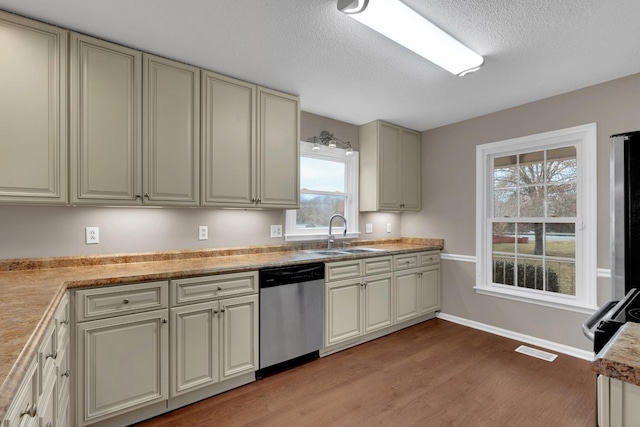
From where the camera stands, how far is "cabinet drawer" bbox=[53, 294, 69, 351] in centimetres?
143

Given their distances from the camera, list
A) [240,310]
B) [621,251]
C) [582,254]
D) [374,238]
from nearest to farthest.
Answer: [621,251]
[240,310]
[582,254]
[374,238]

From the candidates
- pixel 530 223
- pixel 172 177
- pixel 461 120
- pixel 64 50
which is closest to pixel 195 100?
pixel 172 177

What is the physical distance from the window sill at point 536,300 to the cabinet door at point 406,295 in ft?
2.29

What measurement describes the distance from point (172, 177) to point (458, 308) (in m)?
3.41

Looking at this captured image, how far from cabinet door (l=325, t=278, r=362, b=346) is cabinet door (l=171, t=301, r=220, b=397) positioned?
3.31ft

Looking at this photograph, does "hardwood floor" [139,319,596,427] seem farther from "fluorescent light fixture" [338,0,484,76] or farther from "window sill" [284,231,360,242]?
"fluorescent light fixture" [338,0,484,76]

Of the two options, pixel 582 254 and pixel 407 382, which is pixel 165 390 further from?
pixel 582 254

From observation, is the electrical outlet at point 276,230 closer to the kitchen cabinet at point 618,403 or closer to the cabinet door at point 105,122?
the cabinet door at point 105,122

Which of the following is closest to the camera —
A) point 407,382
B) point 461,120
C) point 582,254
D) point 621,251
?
point 621,251

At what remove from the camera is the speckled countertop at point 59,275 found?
89cm

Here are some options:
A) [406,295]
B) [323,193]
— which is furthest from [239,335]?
[406,295]

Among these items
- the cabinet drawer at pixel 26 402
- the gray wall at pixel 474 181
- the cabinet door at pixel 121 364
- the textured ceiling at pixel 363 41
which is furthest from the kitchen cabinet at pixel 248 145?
the gray wall at pixel 474 181

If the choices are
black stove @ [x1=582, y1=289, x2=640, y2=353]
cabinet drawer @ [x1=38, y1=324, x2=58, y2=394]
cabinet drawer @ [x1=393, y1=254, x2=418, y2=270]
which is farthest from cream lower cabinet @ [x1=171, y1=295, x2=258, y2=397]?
black stove @ [x1=582, y1=289, x2=640, y2=353]

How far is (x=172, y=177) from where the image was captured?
232cm
